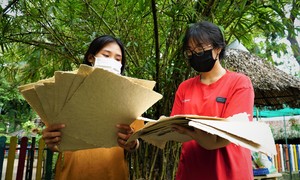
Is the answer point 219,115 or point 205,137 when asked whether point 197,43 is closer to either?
point 219,115

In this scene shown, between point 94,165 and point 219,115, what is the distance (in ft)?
1.90

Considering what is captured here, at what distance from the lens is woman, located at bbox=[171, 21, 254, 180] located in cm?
97

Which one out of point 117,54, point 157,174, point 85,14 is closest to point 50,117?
point 117,54

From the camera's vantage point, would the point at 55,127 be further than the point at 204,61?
No

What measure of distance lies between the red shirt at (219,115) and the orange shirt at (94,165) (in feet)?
0.79

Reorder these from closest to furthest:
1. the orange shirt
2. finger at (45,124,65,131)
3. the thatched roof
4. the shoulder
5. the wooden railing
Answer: finger at (45,124,65,131) → the shoulder → the orange shirt → the wooden railing → the thatched roof

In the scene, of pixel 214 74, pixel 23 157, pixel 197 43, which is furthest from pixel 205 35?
pixel 23 157

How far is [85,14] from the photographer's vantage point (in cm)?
219

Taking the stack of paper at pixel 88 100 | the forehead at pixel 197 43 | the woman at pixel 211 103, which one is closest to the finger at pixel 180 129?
Answer: the woman at pixel 211 103

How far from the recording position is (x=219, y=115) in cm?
101

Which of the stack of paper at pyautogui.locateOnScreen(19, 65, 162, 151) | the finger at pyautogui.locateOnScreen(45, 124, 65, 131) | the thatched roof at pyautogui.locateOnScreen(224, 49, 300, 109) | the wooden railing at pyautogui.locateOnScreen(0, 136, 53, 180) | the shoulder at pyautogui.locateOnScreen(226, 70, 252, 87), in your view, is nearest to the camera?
the stack of paper at pyautogui.locateOnScreen(19, 65, 162, 151)

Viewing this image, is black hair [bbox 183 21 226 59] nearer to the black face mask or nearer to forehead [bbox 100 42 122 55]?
the black face mask

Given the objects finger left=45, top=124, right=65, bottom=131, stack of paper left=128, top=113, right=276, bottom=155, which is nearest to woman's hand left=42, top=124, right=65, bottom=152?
finger left=45, top=124, right=65, bottom=131

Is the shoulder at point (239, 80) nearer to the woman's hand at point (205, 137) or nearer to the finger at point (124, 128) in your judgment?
the woman's hand at point (205, 137)
